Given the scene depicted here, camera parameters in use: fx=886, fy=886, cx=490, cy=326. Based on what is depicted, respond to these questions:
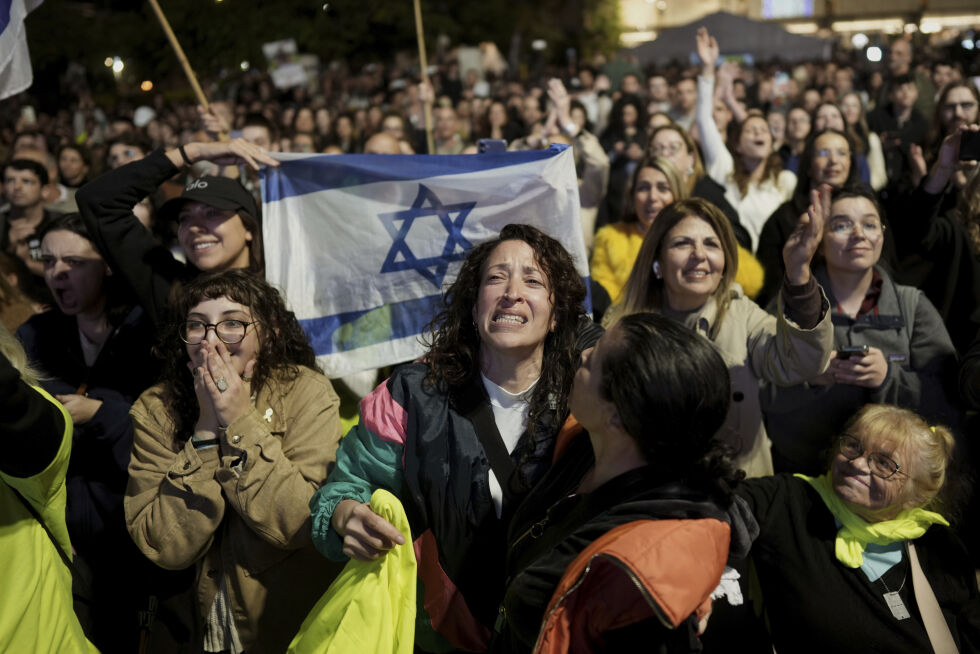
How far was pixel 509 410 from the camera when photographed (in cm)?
266

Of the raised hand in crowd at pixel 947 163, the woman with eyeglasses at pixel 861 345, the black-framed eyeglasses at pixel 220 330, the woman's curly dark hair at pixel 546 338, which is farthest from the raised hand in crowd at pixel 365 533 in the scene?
the raised hand in crowd at pixel 947 163

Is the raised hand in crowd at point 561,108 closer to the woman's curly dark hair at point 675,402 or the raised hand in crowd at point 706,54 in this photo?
the raised hand in crowd at point 706,54

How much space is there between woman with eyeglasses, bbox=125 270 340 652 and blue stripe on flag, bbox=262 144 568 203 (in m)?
0.98

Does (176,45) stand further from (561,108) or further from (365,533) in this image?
(365,533)

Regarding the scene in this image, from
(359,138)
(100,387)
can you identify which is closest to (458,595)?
(100,387)

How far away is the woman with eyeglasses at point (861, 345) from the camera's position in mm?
3385

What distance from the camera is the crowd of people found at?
2.07 metres

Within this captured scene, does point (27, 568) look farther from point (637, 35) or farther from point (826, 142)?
point (637, 35)

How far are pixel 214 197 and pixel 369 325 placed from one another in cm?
82

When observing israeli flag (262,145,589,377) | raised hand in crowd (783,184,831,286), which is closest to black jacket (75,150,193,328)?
israeli flag (262,145,589,377)

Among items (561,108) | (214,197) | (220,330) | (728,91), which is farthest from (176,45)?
(728,91)

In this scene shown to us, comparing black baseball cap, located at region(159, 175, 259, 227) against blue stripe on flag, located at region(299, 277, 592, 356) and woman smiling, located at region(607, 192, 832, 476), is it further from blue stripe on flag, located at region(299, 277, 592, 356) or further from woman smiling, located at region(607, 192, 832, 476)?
woman smiling, located at region(607, 192, 832, 476)

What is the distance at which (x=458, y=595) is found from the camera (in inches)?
99.0

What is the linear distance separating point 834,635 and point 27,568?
2418mm
